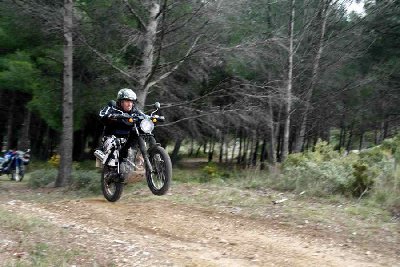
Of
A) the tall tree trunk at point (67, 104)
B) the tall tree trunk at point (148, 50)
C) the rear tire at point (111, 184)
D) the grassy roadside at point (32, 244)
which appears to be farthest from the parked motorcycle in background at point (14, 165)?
the grassy roadside at point (32, 244)

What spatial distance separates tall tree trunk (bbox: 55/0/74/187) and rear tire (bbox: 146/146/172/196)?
22.0 ft

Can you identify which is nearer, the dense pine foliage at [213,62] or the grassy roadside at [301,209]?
the grassy roadside at [301,209]

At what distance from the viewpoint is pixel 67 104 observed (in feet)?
47.1

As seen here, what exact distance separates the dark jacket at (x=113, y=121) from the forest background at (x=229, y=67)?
3.69m

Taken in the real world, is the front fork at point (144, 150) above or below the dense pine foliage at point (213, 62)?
below

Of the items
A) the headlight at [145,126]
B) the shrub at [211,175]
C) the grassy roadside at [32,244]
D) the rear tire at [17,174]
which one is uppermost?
the headlight at [145,126]

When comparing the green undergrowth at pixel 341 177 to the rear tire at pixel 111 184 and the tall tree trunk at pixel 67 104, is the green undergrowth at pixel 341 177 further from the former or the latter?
the tall tree trunk at pixel 67 104

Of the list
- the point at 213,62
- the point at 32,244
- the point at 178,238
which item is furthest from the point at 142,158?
the point at 213,62

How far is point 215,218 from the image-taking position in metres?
7.96

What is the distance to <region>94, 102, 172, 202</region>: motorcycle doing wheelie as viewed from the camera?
321 inches

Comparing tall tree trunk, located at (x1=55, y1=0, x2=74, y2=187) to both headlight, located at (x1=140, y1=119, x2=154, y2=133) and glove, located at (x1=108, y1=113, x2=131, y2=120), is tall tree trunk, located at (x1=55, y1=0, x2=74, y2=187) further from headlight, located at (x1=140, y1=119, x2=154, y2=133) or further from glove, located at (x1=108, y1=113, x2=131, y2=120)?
headlight, located at (x1=140, y1=119, x2=154, y2=133)

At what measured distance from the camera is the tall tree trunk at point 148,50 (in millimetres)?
13227

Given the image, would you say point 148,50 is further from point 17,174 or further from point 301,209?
point 17,174

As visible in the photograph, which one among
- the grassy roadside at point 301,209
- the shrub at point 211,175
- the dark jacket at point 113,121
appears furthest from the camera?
the shrub at point 211,175
